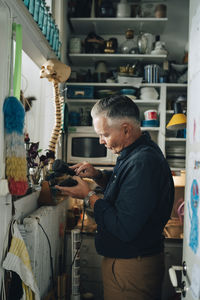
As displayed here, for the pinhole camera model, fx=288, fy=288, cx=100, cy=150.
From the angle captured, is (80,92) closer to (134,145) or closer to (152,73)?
Result: (152,73)

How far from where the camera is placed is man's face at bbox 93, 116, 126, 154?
1343 millimetres

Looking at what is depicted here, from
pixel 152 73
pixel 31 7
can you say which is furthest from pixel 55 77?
pixel 152 73

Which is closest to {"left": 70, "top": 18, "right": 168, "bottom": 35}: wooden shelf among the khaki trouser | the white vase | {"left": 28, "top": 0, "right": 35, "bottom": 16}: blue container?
the white vase

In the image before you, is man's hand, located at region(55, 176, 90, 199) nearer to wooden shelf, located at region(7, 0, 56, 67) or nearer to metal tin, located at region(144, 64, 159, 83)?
wooden shelf, located at region(7, 0, 56, 67)

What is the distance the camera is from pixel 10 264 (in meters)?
1.29

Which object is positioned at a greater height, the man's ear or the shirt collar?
the man's ear

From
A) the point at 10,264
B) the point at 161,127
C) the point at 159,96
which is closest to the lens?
the point at 10,264

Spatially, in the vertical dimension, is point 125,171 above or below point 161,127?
below

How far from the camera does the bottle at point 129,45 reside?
9.51 feet

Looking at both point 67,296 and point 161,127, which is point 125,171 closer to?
point 67,296

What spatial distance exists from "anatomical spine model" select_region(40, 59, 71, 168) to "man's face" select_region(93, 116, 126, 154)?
29.9 inches

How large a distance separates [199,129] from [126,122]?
371 millimetres

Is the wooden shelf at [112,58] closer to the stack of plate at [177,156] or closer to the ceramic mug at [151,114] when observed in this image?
the ceramic mug at [151,114]

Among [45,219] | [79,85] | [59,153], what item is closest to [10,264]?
[45,219]
